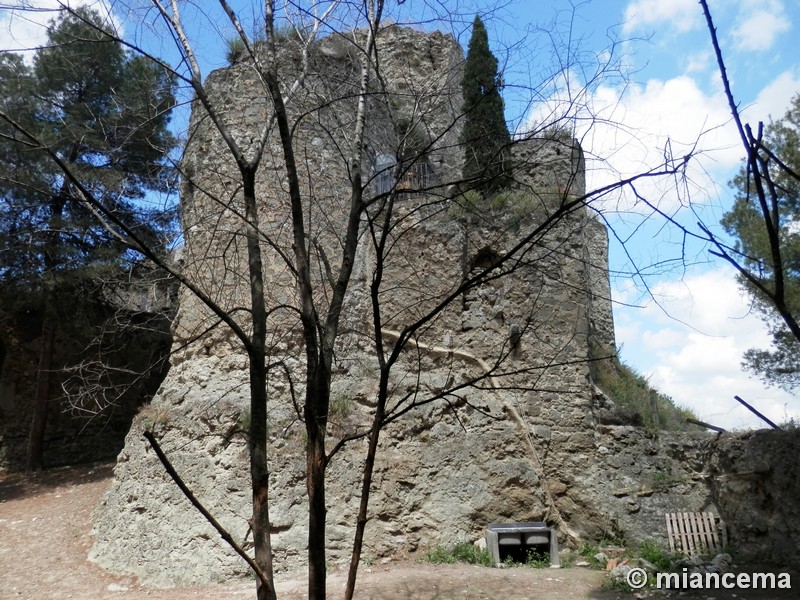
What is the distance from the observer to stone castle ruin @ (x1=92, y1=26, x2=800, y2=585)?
26.7 feet

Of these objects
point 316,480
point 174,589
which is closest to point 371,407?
point 174,589

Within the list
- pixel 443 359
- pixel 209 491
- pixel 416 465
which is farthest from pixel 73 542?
pixel 443 359

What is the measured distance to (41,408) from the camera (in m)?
13.7

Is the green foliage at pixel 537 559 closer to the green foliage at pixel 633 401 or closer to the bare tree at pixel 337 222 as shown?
the bare tree at pixel 337 222

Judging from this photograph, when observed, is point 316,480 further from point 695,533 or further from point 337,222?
point 695,533

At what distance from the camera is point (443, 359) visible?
977 cm

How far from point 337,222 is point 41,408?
30.9 feet

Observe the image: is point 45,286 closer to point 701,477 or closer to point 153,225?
point 153,225

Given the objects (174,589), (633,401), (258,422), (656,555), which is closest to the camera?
(258,422)

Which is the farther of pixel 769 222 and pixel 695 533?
pixel 695 533

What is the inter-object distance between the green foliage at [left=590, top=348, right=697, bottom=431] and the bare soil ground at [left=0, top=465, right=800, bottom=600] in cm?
248

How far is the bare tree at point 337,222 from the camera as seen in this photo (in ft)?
10.1

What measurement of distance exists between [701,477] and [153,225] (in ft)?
24.5

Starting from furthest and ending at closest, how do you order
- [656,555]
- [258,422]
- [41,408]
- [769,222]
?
[41,408]
[656,555]
[258,422]
[769,222]
